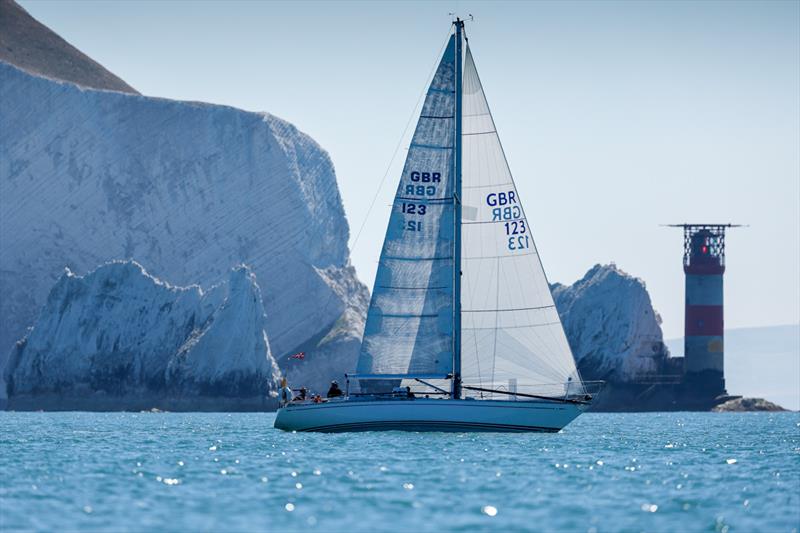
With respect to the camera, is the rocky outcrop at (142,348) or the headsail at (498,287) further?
the rocky outcrop at (142,348)

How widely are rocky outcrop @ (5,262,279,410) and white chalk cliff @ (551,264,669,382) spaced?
94.3ft

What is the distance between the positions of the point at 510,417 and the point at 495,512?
21.3 metres

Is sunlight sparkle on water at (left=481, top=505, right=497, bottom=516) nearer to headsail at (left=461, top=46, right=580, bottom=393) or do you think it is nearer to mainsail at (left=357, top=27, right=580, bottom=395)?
headsail at (left=461, top=46, right=580, bottom=393)

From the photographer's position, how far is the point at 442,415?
48.2 meters

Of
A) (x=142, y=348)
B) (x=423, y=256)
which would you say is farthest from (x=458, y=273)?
(x=142, y=348)

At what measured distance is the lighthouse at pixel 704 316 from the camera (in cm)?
12600

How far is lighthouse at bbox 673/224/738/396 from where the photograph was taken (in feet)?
413

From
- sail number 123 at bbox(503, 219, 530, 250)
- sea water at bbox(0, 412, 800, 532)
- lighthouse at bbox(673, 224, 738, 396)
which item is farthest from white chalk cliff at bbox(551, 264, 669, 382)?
sea water at bbox(0, 412, 800, 532)

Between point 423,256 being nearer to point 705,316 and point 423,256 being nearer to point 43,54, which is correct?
point 705,316

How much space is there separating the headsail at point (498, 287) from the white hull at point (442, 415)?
87 cm

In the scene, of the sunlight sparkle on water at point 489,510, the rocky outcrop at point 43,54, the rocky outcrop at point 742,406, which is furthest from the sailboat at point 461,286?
the rocky outcrop at point 43,54

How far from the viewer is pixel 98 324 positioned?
120062mm

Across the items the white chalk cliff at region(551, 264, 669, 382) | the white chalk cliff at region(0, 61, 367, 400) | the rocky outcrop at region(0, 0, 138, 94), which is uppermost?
the rocky outcrop at region(0, 0, 138, 94)

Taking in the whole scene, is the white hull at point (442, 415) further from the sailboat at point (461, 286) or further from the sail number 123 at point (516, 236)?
the sail number 123 at point (516, 236)
